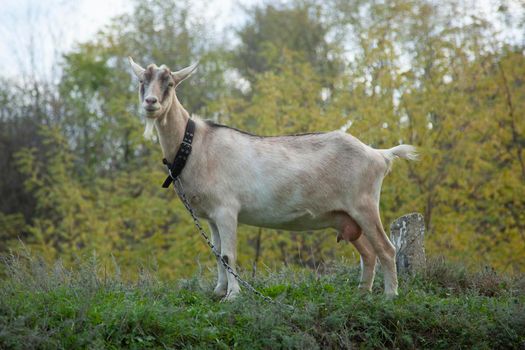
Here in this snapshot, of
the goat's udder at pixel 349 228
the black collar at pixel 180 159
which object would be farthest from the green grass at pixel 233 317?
the black collar at pixel 180 159

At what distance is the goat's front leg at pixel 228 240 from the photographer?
227 inches

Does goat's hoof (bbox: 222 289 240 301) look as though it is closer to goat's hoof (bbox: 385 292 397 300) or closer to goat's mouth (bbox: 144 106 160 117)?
goat's hoof (bbox: 385 292 397 300)

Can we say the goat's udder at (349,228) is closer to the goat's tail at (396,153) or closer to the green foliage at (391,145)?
the goat's tail at (396,153)

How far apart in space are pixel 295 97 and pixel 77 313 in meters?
10.5

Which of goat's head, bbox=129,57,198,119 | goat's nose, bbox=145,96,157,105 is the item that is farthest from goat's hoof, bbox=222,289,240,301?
goat's nose, bbox=145,96,157,105

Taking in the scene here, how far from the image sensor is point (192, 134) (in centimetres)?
604

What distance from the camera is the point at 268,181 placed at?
600 cm

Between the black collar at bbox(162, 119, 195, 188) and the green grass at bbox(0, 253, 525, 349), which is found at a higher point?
the black collar at bbox(162, 119, 195, 188)

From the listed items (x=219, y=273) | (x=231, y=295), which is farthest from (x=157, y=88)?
→ (x=231, y=295)

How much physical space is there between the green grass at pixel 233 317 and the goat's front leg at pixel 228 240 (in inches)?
11.3

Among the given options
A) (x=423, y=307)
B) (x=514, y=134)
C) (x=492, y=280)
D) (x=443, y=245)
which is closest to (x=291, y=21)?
(x=514, y=134)

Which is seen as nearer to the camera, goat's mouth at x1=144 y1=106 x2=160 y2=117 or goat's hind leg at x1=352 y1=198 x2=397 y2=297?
goat's mouth at x1=144 y1=106 x2=160 y2=117

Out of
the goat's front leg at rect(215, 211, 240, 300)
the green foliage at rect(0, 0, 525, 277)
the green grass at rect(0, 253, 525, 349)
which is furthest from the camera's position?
the green foliage at rect(0, 0, 525, 277)

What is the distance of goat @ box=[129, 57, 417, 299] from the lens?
584cm
